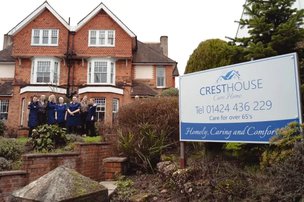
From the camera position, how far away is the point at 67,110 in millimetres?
10492

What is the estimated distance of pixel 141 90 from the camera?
69.7 feet

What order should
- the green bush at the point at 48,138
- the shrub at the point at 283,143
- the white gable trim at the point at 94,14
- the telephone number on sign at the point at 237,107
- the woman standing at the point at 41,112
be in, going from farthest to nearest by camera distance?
1. the white gable trim at the point at 94,14
2. the woman standing at the point at 41,112
3. the green bush at the point at 48,138
4. the telephone number on sign at the point at 237,107
5. the shrub at the point at 283,143

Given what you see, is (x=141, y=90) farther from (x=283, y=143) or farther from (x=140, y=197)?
(x=283, y=143)

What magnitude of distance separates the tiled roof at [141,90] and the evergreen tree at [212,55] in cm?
1390

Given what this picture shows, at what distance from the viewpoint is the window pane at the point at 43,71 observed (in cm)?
2090

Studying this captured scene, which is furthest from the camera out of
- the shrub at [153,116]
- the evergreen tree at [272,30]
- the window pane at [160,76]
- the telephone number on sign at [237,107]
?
the window pane at [160,76]

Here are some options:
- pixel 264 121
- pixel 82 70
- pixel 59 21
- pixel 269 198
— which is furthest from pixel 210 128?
pixel 59 21

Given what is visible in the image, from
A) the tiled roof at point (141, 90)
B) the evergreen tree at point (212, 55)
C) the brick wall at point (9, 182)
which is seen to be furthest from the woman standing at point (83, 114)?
the tiled roof at point (141, 90)

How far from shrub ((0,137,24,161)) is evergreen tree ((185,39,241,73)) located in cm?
526

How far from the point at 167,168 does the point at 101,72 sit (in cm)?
1669

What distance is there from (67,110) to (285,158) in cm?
864

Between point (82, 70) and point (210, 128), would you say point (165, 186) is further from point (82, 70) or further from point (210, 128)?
point (82, 70)

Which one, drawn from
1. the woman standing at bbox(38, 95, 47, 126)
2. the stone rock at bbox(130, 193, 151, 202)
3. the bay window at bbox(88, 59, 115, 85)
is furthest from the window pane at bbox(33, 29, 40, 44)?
the stone rock at bbox(130, 193, 151, 202)

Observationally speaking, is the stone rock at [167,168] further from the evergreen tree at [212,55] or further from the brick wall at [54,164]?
the evergreen tree at [212,55]
